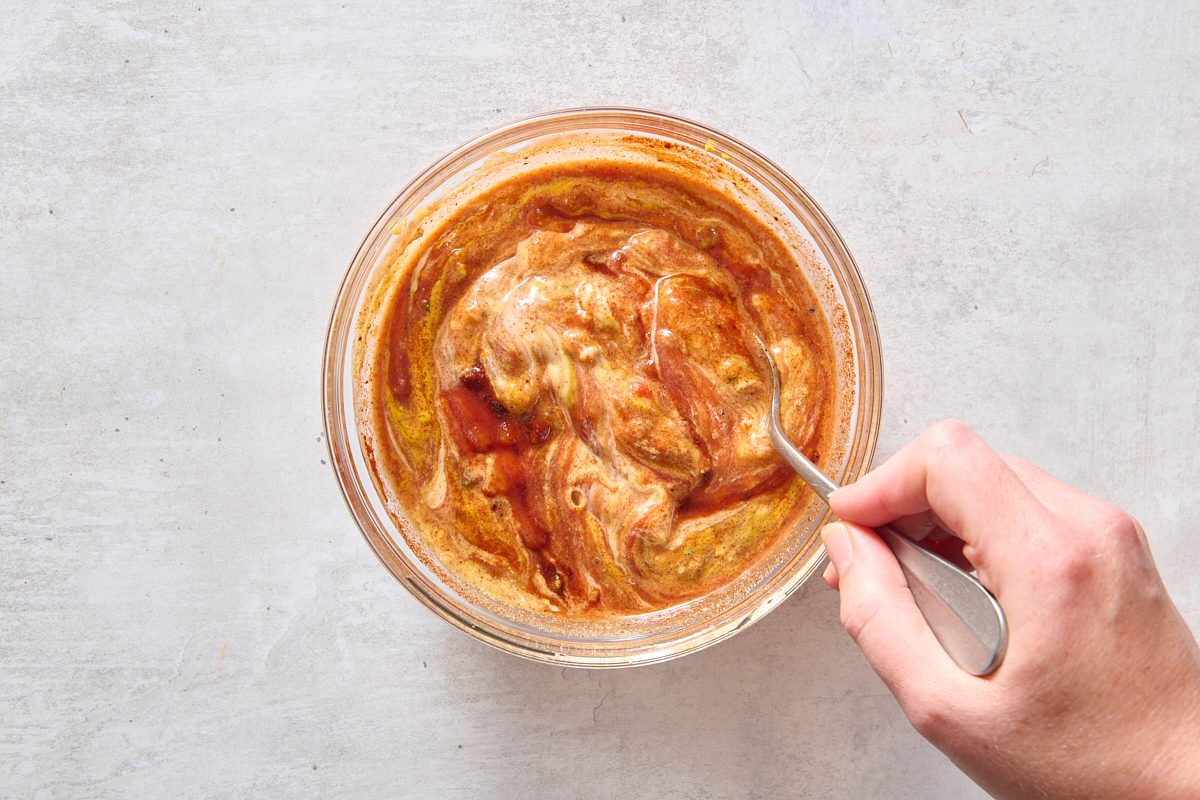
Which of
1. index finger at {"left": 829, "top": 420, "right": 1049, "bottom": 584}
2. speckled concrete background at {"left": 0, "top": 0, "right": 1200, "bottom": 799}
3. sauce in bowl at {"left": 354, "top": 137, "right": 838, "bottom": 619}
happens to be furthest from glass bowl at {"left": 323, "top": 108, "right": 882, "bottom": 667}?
index finger at {"left": 829, "top": 420, "right": 1049, "bottom": 584}

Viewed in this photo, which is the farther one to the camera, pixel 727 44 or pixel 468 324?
pixel 727 44

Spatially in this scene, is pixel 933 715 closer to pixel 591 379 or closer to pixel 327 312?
pixel 591 379

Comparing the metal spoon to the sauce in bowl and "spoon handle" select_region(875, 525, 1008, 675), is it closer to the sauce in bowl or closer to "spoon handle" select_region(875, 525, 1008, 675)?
"spoon handle" select_region(875, 525, 1008, 675)

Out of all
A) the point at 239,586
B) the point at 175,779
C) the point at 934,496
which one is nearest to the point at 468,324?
the point at 239,586

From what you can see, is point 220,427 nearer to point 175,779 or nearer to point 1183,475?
point 175,779

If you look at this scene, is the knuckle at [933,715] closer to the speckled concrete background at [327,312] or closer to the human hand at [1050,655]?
the human hand at [1050,655]

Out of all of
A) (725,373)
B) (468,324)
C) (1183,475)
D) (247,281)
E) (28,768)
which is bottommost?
(28,768)
